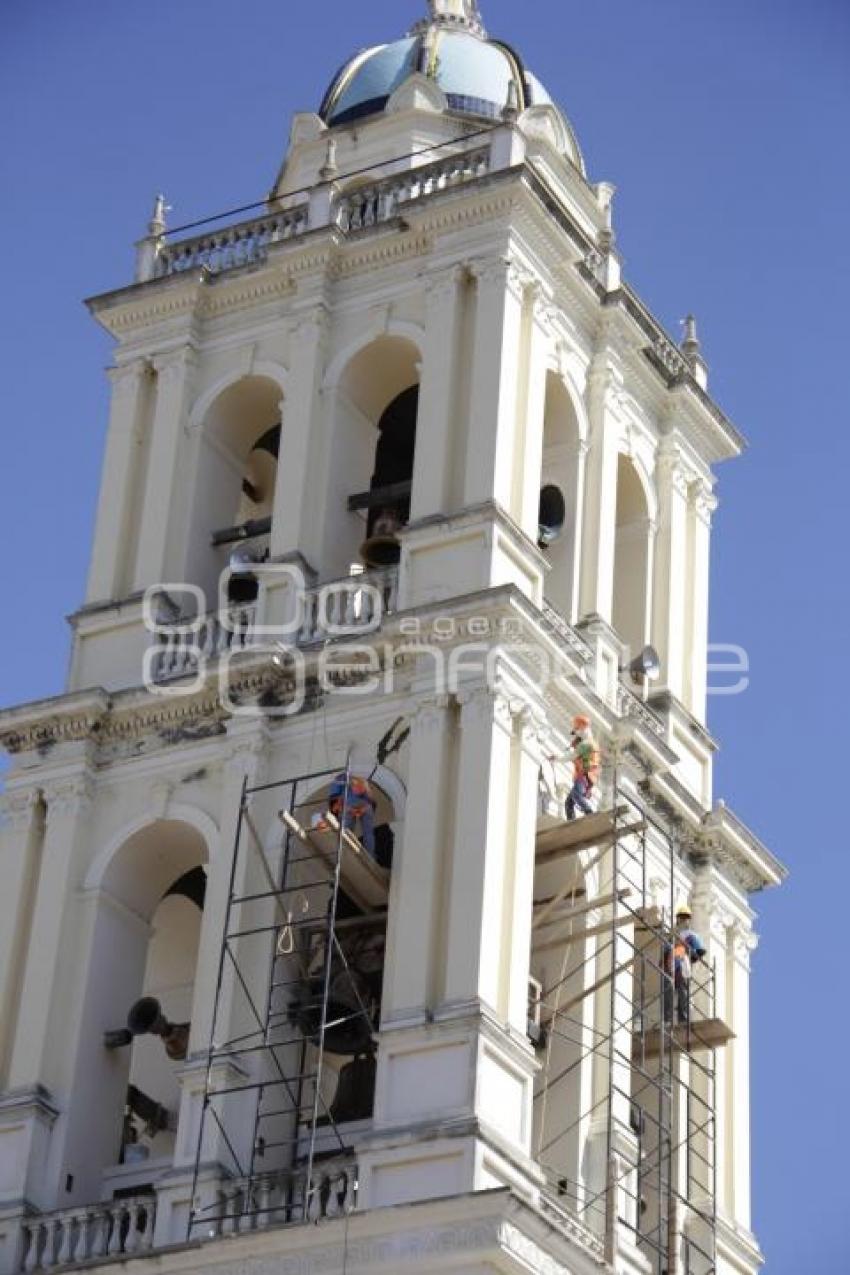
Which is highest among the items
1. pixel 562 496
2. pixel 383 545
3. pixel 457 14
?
pixel 457 14

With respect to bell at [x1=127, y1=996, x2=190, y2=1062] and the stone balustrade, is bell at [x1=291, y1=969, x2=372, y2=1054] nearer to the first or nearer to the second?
bell at [x1=127, y1=996, x2=190, y2=1062]

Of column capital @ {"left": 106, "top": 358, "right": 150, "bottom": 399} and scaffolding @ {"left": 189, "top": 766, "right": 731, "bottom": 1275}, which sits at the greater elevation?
column capital @ {"left": 106, "top": 358, "right": 150, "bottom": 399}

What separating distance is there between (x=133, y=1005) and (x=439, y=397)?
6737 mm

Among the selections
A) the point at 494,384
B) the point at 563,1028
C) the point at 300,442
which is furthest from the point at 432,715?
the point at 300,442

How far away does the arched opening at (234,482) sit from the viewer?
39438 millimetres

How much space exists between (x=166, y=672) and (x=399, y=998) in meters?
5.22

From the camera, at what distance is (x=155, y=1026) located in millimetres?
36469

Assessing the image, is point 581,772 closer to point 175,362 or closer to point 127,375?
point 175,362

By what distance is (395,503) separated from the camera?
3916 centimetres

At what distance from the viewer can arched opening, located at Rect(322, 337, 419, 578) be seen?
38.8m

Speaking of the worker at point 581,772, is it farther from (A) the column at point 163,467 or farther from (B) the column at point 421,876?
(A) the column at point 163,467

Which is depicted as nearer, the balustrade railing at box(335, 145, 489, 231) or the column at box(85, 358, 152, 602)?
the column at box(85, 358, 152, 602)

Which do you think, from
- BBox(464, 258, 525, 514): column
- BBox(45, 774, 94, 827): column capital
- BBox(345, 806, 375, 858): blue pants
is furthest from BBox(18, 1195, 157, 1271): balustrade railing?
BBox(464, 258, 525, 514): column

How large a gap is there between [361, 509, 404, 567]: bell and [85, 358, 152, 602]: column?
2.52m
